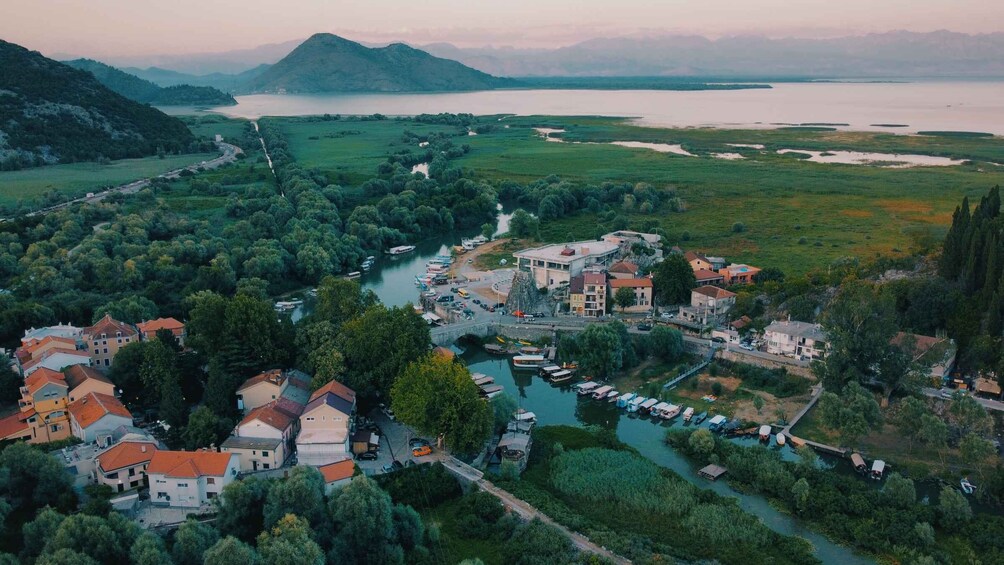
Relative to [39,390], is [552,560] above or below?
below

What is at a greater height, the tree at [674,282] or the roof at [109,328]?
the roof at [109,328]

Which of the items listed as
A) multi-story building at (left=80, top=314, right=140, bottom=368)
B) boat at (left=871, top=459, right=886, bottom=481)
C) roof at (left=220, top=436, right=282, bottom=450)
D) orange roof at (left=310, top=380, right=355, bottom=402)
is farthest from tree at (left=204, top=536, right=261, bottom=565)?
boat at (left=871, top=459, right=886, bottom=481)

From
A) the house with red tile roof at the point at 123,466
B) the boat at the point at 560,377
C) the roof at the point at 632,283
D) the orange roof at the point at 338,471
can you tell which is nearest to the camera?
the house with red tile roof at the point at 123,466

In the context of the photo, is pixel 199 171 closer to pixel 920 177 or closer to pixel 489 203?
pixel 489 203

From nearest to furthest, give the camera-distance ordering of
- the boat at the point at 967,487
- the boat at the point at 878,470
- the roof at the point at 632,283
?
the boat at the point at 967,487, the boat at the point at 878,470, the roof at the point at 632,283

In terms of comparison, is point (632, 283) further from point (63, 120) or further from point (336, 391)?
point (63, 120)

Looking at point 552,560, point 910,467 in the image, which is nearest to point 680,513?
point 552,560

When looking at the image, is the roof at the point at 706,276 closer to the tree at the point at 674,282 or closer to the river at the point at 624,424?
the tree at the point at 674,282

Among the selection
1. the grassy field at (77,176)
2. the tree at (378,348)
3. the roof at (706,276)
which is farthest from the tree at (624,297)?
the grassy field at (77,176)
